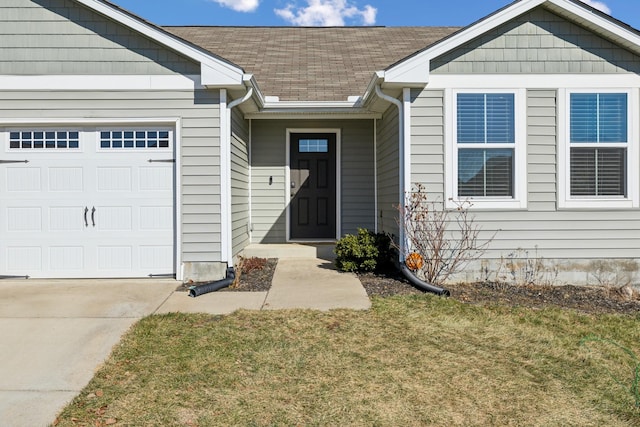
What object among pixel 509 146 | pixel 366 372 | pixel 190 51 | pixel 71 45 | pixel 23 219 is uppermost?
pixel 71 45

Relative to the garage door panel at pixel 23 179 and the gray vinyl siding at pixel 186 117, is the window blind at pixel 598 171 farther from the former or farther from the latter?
the garage door panel at pixel 23 179

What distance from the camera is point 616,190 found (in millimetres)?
6781

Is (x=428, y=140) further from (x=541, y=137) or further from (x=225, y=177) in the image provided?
(x=225, y=177)

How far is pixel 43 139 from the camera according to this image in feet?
22.2

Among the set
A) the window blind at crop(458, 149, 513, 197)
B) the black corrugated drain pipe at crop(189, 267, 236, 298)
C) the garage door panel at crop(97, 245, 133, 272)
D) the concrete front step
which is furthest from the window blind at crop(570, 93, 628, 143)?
the garage door panel at crop(97, 245, 133, 272)

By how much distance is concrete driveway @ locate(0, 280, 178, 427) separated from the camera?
3.33 m

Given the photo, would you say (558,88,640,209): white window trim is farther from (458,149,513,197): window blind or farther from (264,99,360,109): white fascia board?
(264,99,360,109): white fascia board

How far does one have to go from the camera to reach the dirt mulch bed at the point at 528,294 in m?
5.82

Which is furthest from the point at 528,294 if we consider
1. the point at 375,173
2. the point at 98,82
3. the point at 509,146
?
the point at 98,82

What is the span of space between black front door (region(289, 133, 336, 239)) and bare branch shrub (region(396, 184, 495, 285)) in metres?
2.87

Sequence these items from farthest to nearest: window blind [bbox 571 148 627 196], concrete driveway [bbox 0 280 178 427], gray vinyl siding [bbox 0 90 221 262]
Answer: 1. window blind [bbox 571 148 627 196]
2. gray vinyl siding [bbox 0 90 221 262]
3. concrete driveway [bbox 0 280 178 427]

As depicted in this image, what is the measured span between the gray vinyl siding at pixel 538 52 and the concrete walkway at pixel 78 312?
3596 mm

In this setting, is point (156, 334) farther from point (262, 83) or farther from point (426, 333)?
point (262, 83)

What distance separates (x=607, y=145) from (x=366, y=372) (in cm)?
532
